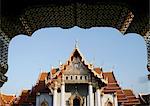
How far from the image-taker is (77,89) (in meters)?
29.2

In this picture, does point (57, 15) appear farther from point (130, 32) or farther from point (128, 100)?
point (128, 100)

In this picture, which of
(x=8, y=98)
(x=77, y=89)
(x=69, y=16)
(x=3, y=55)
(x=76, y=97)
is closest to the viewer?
(x=3, y=55)

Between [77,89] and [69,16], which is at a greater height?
[77,89]

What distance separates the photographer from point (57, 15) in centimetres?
659

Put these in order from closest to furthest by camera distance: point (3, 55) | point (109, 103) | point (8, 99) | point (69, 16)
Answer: point (3, 55) → point (69, 16) → point (109, 103) → point (8, 99)

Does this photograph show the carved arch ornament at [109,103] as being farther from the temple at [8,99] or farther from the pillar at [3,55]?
the pillar at [3,55]

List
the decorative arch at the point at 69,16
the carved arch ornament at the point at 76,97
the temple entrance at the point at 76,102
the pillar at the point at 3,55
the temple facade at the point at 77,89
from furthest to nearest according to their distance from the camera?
1. the temple entrance at the point at 76,102
2. the carved arch ornament at the point at 76,97
3. the temple facade at the point at 77,89
4. the pillar at the point at 3,55
5. the decorative arch at the point at 69,16

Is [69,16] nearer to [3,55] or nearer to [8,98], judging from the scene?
[3,55]

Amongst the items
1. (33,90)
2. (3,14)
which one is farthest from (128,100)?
(3,14)

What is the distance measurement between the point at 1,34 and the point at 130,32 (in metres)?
2.70

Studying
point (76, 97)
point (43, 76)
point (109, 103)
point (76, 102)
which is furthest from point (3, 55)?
point (43, 76)

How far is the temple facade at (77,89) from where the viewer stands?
94.0ft

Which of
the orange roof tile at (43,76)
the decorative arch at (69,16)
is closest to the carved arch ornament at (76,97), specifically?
A: the orange roof tile at (43,76)

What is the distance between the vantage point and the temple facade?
28656 mm
